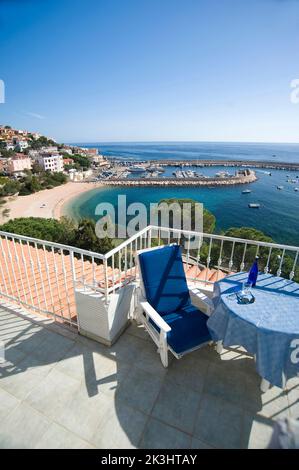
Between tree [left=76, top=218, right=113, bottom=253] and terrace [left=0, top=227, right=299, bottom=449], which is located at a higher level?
terrace [left=0, top=227, right=299, bottom=449]

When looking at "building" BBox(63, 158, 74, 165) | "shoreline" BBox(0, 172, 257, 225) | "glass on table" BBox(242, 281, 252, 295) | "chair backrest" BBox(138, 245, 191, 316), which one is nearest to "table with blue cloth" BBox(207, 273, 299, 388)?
"glass on table" BBox(242, 281, 252, 295)

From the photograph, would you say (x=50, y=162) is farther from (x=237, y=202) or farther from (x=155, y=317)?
(x=155, y=317)

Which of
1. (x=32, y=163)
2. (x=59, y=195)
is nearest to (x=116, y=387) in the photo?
(x=59, y=195)

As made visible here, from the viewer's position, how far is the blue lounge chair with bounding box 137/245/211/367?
2.29 m

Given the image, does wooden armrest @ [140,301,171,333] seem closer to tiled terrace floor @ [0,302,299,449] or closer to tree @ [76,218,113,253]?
tiled terrace floor @ [0,302,299,449]

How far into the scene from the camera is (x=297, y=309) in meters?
1.94

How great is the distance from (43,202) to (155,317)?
124 feet

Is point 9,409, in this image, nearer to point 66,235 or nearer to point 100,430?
point 100,430

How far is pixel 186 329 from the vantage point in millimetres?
2389

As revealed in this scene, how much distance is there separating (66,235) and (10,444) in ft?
52.3

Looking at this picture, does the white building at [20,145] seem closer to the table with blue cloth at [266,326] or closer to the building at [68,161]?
the building at [68,161]

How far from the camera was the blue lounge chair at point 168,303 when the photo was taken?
229 centimetres

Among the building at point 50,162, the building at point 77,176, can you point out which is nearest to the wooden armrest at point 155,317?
the building at point 77,176

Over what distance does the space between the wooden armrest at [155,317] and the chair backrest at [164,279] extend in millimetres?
163
